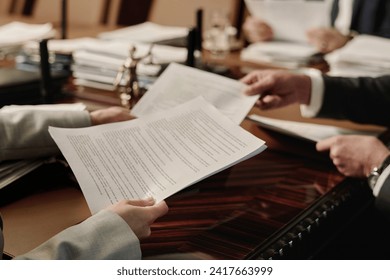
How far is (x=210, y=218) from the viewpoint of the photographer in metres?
0.79

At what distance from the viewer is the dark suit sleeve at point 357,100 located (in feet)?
4.08

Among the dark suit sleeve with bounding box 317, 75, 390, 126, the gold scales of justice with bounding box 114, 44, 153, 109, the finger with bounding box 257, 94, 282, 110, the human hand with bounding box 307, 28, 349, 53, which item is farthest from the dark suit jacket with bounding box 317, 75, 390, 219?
the human hand with bounding box 307, 28, 349, 53

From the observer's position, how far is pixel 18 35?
1.85 meters

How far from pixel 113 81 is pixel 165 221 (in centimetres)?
72

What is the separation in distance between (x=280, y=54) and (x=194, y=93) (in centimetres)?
77

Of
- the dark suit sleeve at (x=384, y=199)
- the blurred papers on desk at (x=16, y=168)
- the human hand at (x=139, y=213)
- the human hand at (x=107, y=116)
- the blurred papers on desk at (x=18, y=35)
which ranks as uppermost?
the human hand at (x=107, y=116)

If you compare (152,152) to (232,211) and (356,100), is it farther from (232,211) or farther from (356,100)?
(356,100)

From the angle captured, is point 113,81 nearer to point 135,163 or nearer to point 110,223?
point 135,163

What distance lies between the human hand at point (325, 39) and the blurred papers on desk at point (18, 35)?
3.13 ft

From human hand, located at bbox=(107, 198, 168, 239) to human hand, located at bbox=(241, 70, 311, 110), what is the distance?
53 centimetres

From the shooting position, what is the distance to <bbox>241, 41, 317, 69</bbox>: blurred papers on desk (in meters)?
1.75

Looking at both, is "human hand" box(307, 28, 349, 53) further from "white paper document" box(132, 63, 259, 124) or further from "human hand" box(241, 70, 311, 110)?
"white paper document" box(132, 63, 259, 124)

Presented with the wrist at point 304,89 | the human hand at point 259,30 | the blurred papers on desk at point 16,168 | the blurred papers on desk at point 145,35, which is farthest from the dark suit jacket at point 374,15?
the blurred papers on desk at point 16,168

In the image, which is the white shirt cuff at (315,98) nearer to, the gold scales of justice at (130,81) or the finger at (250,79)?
the finger at (250,79)
